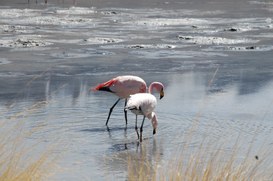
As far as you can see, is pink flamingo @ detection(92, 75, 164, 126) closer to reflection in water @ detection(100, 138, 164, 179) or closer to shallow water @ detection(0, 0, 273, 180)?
shallow water @ detection(0, 0, 273, 180)

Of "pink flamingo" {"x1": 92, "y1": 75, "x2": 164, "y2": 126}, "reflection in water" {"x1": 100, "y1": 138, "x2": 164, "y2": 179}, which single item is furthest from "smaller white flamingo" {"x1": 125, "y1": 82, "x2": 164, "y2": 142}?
"pink flamingo" {"x1": 92, "y1": 75, "x2": 164, "y2": 126}

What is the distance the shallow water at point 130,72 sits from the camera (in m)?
9.48

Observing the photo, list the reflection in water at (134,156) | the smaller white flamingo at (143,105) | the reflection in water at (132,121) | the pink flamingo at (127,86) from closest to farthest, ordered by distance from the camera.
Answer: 1. the reflection in water at (134,156)
2. the reflection in water at (132,121)
3. the smaller white flamingo at (143,105)
4. the pink flamingo at (127,86)

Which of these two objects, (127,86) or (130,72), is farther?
(130,72)

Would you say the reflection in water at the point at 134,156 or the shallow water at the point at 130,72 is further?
the shallow water at the point at 130,72

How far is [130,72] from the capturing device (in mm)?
15016

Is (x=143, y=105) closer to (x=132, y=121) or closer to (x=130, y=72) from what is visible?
(x=132, y=121)

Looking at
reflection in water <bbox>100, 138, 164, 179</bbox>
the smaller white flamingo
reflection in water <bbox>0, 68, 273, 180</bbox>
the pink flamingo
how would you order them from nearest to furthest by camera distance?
1. reflection in water <bbox>100, 138, 164, 179</bbox>
2. reflection in water <bbox>0, 68, 273, 180</bbox>
3. the smaller white flamingo
4. the pink flamingo

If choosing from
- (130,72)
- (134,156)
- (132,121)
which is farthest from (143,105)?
(130,72)

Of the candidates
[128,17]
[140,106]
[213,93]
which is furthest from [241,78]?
[128,17]

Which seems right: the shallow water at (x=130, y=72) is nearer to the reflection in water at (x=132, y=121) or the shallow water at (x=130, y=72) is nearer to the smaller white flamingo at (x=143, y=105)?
the reflection in water at (x=132, y=121)

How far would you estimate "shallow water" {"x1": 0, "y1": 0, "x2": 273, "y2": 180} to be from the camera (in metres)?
9.48

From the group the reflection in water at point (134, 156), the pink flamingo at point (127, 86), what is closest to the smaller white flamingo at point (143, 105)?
the reflection in water at point (134, 156)

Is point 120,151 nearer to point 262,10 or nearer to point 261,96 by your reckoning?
point 261,96
